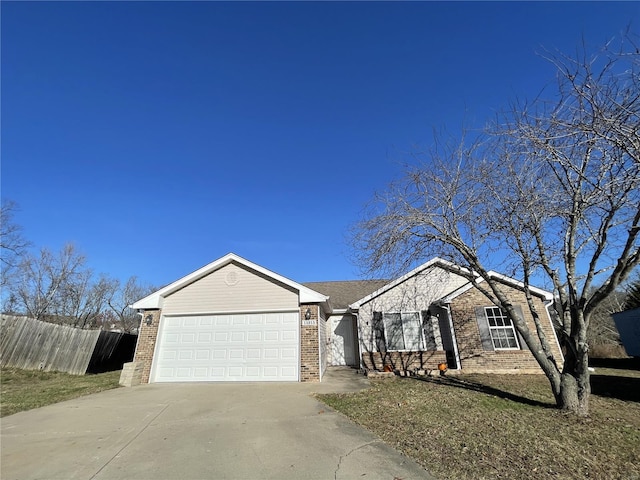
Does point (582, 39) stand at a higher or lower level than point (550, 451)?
higher

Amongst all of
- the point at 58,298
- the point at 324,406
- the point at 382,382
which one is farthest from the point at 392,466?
the point at 58,298

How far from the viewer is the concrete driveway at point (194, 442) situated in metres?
3.83

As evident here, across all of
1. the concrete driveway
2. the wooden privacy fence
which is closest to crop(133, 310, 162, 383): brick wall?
the concrete driveway

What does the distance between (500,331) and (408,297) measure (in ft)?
12.1

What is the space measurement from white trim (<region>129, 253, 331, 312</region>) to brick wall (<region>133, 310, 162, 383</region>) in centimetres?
39

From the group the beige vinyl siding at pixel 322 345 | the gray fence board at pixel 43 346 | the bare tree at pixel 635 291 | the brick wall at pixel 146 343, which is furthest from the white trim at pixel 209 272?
the bare tree at pixel 635 291

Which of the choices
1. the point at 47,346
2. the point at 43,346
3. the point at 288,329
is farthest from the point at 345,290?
the point at 43,346

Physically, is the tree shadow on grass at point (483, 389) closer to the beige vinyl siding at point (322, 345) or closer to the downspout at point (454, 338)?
the downspout at point (454, 338)

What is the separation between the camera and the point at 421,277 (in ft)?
43.8

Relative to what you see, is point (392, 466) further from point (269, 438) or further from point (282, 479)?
point (269, 438)

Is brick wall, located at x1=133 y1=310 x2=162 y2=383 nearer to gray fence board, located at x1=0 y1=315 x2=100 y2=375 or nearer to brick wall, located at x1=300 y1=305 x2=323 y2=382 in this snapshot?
gray fence board, located at x1=0 y1=315 x2=100 y2=375

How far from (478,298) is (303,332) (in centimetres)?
730

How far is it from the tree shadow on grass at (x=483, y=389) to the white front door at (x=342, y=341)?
468 centimetres

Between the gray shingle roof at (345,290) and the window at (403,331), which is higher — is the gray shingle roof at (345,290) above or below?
above
